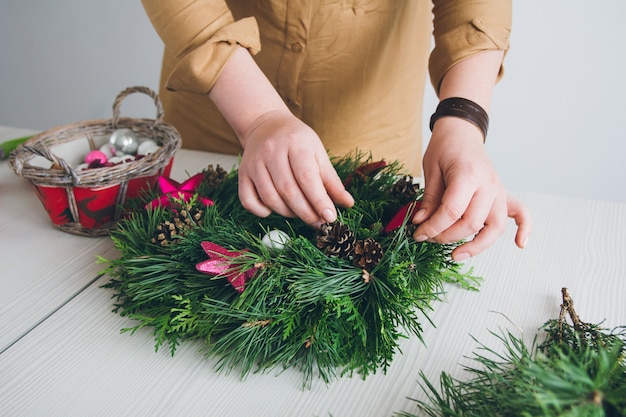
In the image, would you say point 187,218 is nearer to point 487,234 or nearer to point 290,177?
point 290,177

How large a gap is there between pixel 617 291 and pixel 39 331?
0.69 metres

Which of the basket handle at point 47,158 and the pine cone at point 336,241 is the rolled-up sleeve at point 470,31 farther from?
the basket handle at point 47,158

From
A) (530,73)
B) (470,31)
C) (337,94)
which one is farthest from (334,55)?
(530,73)

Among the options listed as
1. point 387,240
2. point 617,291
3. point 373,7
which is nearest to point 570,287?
point 617,291

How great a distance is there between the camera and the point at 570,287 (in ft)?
2.06

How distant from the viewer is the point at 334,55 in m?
0.87

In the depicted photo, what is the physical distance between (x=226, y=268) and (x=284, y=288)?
6 cm

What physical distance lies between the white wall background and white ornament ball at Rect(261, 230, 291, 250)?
44.8 inches

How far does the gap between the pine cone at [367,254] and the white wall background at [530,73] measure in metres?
1.11

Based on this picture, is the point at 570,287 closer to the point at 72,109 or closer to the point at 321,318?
the point at 321,318

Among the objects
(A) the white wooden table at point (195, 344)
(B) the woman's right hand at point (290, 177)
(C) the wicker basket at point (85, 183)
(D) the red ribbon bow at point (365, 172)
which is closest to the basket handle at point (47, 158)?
(C) the wicker basket at point (85, 183)

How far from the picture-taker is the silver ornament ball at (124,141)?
2.72ft

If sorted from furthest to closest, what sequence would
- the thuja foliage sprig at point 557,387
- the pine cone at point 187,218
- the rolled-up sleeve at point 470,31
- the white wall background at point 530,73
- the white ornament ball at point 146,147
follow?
the white wall background at point 530,73
the white ornament ball at point 146,147
the rolled-up sleeve at point 470,31
the pine cone at point 187,218
the thuja foliage sprig at point 557,387

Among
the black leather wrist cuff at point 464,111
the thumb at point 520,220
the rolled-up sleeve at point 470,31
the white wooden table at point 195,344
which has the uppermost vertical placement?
the rolled-up sleeve at point 470,31
